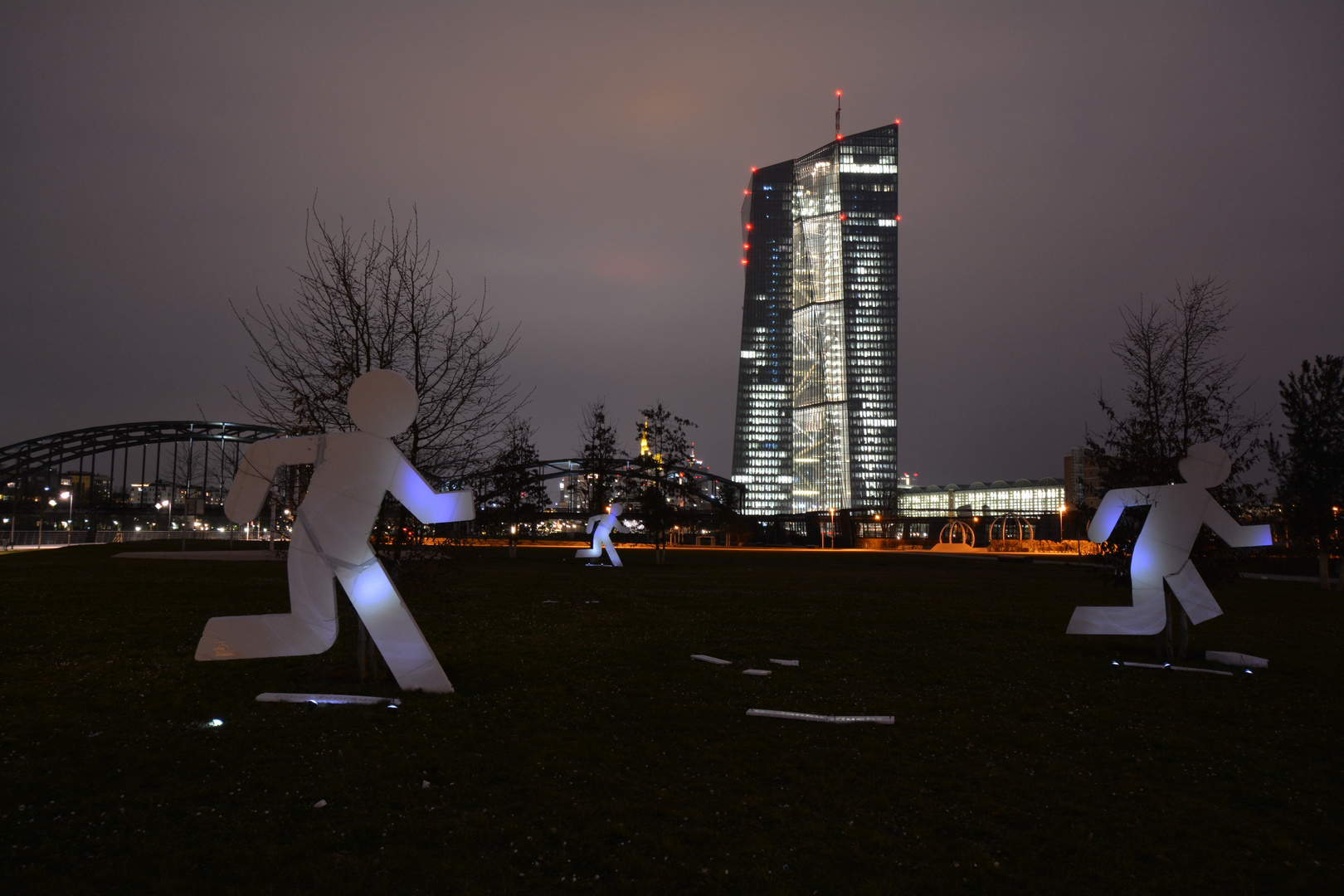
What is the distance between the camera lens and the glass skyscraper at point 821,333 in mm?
175375

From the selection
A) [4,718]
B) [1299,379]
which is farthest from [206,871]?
[1299,379]

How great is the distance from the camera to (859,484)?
575ft

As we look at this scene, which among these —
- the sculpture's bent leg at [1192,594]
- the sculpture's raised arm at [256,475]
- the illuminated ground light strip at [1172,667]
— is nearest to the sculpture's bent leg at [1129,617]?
the sculpture's bent leg at [1192,594]

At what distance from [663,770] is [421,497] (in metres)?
3.90

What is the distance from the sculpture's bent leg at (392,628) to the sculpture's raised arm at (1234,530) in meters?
10.8

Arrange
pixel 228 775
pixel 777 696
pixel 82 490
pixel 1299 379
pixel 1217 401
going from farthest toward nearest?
pixel 82 490
pixel 1299 379
pixel 1217 401
pixel 777 696
pixel 228 775

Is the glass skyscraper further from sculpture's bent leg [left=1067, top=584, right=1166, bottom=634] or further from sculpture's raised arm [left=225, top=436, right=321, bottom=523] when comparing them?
sculpture's raised arm [left=225, top=436, right=321, bottom=523]

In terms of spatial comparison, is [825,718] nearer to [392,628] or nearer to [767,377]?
[392,628]

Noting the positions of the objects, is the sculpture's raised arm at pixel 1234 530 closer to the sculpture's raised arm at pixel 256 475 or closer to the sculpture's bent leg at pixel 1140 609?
the sculpture's bent leg at pixel 1140 609

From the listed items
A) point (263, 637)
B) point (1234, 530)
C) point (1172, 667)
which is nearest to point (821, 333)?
point (1234, 530)

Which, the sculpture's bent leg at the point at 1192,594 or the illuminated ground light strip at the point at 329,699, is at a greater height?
the sculpture's bent leg at the point at 1192,594

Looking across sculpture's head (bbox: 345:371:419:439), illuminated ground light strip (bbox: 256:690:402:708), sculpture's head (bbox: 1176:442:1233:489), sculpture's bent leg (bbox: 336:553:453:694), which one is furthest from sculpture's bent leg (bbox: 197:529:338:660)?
sculpture's head (bbox: 1176:442:1233:489)

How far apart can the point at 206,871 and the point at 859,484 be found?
6977 inches

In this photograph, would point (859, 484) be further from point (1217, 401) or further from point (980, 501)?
point (1217, 401)
